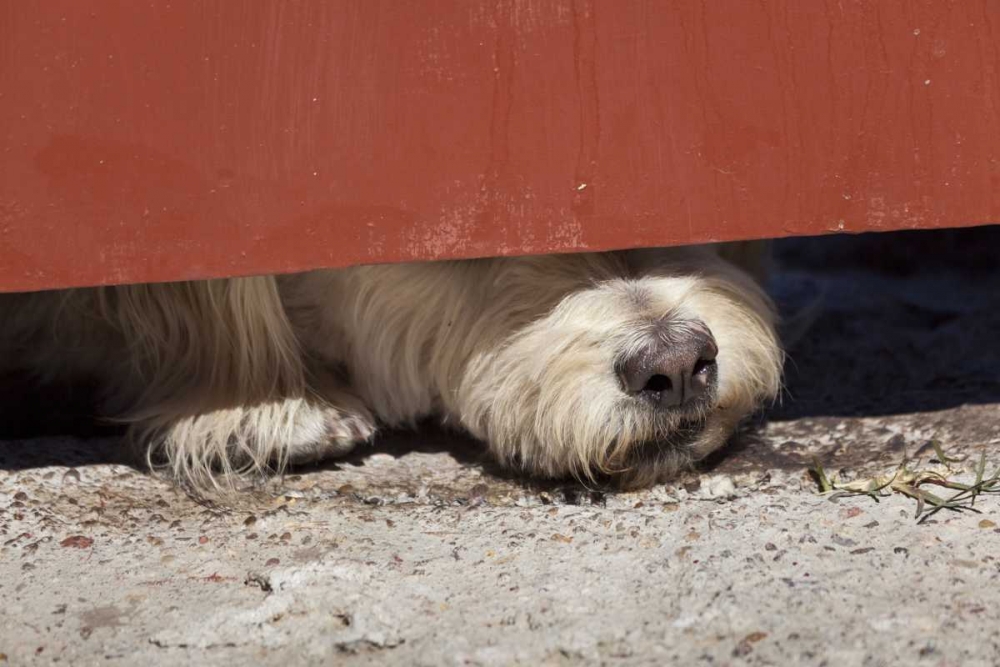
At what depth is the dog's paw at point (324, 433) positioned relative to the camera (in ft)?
8.81

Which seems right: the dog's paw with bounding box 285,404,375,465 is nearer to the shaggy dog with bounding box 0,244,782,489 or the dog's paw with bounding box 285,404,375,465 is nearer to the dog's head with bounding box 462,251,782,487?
the shaggy dog with bounding box 0,244,782,489

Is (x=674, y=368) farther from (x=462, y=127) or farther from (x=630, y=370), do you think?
(x=462, y=127)

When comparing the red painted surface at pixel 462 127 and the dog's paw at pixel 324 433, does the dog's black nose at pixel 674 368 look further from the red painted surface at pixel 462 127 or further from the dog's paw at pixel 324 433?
the dog's paw at pixel 324 433

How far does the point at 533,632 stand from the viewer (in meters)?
1.90

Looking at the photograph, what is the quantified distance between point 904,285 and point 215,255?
8.47ft

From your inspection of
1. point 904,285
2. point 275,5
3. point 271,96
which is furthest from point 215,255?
point 904,285

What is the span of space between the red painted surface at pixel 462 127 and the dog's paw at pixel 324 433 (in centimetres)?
44

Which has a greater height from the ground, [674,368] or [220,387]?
[674,368]

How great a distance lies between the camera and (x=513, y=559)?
2.16 metres

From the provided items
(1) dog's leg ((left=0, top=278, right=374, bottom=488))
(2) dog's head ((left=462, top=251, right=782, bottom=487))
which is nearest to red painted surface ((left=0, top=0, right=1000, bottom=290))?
(2) dog's head ((left=462, top=251, right=782, bottom=487))

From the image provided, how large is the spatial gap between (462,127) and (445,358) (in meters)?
0.57

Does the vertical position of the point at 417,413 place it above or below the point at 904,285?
below

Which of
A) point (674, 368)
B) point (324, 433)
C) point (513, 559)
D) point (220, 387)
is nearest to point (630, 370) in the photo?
point (674, 368)

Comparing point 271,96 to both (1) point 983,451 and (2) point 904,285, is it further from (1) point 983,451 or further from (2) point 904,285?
(2) point 904,285
